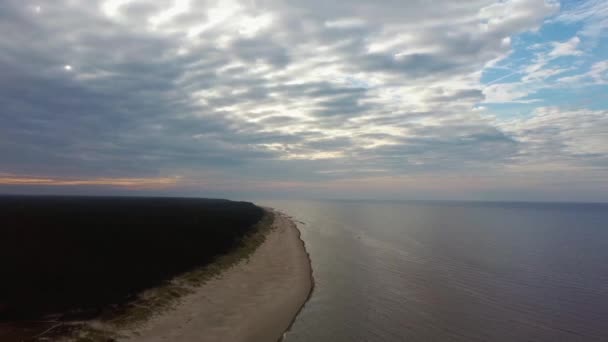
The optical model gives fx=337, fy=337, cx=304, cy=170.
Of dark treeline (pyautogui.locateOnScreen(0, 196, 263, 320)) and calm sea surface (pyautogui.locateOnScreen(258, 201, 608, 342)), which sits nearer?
dark treeline (pyautogui.locateOnScreen(0, 196, 263, 320))

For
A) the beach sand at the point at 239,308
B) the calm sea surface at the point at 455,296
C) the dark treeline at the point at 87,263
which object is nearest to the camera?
the beach sand at the point at 239,308

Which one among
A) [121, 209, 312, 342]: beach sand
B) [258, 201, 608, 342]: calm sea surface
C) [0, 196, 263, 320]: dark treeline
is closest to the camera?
[121, 209, 312, 342]: beach sand

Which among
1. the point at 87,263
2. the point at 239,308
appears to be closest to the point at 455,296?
the point at 239,308

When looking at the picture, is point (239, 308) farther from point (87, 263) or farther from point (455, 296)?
point (455, 296)

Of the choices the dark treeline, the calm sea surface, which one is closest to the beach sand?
Result: the calm sea surface

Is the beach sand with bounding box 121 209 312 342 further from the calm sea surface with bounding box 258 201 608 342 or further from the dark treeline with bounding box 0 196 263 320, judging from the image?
the dark treeline with bounding box 0 196 263 320

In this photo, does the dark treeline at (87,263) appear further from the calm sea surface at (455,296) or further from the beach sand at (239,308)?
the calm sea surface at (455,296)

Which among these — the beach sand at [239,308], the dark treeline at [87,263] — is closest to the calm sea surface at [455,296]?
the beach sand at [239,308]

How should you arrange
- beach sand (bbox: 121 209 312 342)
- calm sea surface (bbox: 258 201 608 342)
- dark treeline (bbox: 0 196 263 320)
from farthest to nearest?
calm sea surface (bbox: 258 201 608 342) < dark treeline (bbox: 0 196 263 320) < beach sand (bbox: 121 209 312 342)
